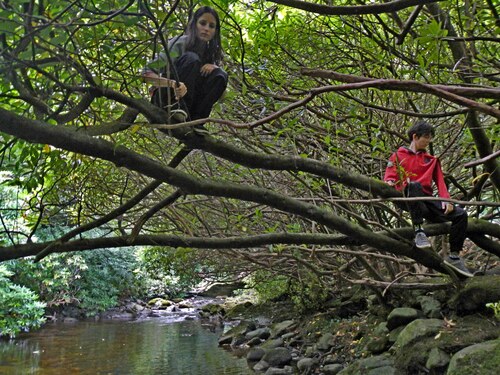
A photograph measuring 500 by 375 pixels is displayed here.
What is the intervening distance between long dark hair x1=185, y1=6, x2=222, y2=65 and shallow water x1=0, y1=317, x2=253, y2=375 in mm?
5853

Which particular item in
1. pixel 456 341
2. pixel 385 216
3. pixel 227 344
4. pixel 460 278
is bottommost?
pixel 227 344

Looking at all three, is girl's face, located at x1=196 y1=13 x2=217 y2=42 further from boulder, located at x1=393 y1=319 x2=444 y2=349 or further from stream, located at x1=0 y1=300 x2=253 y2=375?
stream, located at x1=0 y1=300 x2=253 y2=375

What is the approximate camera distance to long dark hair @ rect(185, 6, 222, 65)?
2.98 meters

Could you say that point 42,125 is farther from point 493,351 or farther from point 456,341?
point 456,341

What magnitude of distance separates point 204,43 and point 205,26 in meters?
0.10

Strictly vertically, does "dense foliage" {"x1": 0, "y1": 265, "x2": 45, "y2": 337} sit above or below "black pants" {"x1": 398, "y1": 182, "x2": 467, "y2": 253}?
below

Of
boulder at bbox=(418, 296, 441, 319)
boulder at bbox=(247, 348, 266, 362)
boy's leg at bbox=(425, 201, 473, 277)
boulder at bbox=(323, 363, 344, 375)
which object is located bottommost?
boulder at bbox=(247, 348, 266, 362)

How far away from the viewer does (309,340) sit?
8703 millimetres

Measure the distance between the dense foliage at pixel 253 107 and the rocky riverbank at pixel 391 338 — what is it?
0.69 metres

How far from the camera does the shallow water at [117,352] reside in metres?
8.28

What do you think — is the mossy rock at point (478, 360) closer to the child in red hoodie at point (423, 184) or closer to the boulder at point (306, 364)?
the child in red hoodie at point (423, 184)

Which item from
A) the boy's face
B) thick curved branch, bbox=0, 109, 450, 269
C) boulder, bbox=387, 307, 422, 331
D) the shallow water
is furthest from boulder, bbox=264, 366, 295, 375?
the boy's face

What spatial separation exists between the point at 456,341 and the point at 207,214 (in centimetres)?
379

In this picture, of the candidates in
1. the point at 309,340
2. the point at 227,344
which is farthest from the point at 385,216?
the point at 227,344
